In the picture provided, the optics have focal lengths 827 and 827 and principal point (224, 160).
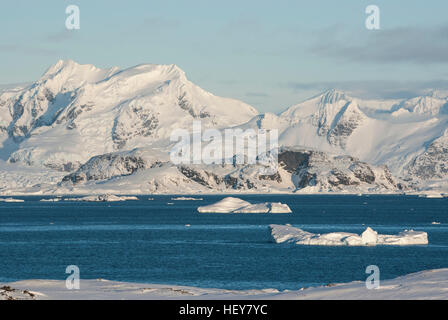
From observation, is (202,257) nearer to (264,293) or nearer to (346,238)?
(346,238)

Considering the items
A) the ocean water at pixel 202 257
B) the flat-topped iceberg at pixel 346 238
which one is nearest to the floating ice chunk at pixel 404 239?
the flat-topped iceberg at pixel 346 238

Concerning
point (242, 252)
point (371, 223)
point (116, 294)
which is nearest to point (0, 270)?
point (242, 252)

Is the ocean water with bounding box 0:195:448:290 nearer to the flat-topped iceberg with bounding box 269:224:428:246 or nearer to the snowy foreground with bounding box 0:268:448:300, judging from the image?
the flat-topped iceberg with bounding box 269:224:428:246

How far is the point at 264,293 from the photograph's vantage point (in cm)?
4794

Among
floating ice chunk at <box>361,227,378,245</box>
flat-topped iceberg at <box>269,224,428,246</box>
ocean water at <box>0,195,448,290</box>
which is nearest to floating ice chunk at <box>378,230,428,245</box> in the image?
flat-topped iceberg at <box>269,224,428,246</box>

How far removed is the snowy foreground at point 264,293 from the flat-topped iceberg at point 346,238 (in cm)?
7168

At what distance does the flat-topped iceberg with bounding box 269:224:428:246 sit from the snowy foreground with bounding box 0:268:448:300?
7168 centimetres

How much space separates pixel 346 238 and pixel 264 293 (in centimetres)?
7632

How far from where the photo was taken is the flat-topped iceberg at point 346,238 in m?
122

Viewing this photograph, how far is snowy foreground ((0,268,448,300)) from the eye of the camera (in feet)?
137

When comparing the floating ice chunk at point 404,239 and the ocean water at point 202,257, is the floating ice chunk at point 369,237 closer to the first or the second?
the ocean water at point 202,257

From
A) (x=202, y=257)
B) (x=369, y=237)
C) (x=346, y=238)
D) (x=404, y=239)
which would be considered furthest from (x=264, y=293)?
(x=404, y=239)

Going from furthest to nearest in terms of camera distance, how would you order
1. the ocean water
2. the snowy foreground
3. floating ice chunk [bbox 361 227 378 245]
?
floating ice chunk [bbox 361 227 378 245] < the ocean water < the snowy foreground
